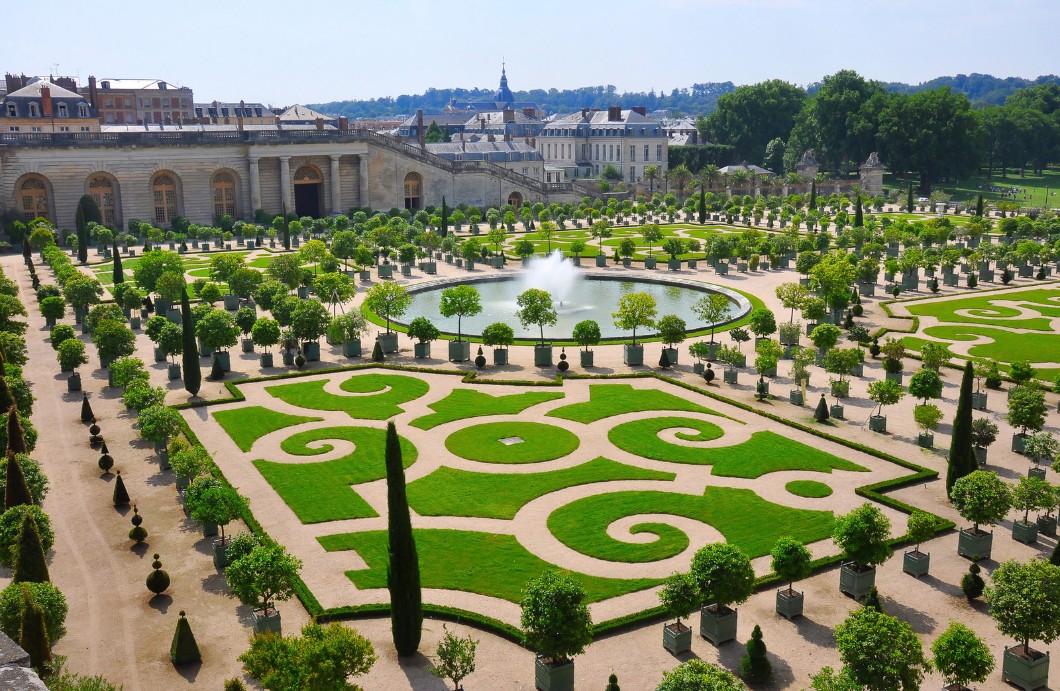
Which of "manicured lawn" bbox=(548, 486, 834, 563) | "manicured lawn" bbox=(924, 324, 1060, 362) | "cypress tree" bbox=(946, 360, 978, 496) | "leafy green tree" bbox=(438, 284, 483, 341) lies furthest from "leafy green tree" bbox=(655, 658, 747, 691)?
"manicured lawn" bbox=(924, 324, 1060, 362)

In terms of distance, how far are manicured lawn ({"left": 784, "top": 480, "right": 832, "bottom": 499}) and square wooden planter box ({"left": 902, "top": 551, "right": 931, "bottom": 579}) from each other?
583cm

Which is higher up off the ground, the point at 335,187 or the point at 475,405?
the point at 335,187

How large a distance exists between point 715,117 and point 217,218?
97.4 m

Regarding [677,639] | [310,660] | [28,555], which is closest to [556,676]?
[677,639]

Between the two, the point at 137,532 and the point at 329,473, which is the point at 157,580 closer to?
the point at 137,532

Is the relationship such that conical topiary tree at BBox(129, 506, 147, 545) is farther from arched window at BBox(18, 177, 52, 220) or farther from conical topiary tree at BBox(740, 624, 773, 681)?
arched window at BBox(18, 177, 52, 220)

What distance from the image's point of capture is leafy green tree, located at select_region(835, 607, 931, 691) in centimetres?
2172

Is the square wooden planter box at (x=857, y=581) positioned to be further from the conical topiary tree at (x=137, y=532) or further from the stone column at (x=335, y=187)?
the stone column at (x=335, y=187)

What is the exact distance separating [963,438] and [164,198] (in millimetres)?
98078

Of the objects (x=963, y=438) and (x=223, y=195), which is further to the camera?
(x=223, y=195)

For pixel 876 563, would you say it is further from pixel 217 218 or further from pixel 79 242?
pixel 217 218

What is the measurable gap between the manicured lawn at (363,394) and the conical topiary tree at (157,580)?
17.0 metres

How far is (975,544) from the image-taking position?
3089cm

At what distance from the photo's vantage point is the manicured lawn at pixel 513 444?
39969 mm
